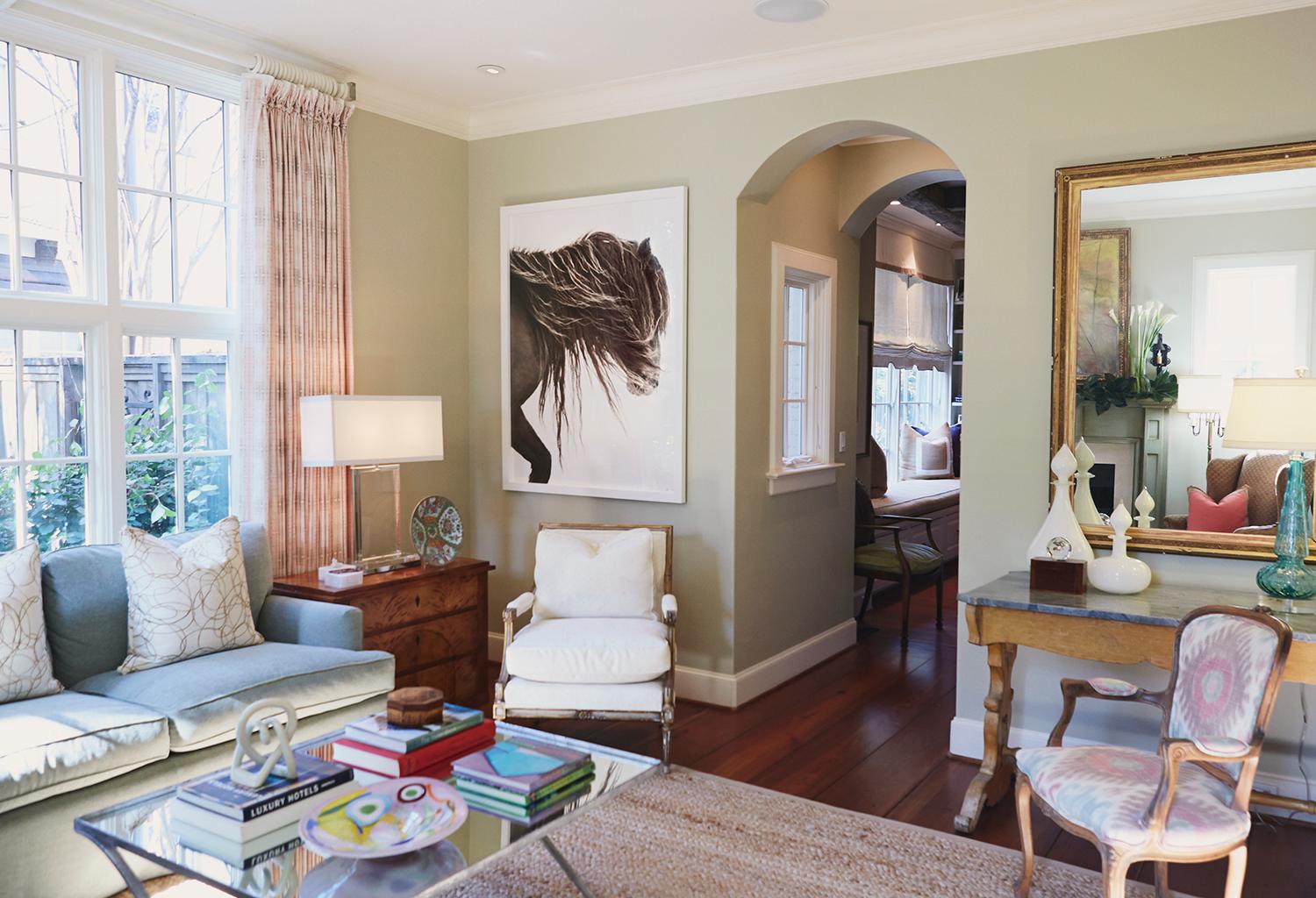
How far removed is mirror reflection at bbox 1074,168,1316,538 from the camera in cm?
316

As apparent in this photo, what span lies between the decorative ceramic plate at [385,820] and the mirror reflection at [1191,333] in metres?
2.44

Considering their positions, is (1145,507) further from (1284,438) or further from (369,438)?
(369,438)

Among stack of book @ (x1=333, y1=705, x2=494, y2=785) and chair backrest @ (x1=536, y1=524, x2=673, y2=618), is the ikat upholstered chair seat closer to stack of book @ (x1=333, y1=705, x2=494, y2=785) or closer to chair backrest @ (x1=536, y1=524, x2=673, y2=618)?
stack of book @ (x1=333, y1=705, x2=494, y2=785)

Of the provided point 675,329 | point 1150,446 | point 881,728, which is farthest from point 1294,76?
point 881,728

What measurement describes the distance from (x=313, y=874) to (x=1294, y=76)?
11.6 ft

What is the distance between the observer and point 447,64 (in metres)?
4.07

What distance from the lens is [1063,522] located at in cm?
332

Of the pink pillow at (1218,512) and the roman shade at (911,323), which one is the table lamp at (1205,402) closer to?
the pink pillow at (1218,512)

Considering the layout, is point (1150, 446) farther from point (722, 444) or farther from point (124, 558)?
point (124, 558)

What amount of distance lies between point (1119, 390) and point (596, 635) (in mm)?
2016

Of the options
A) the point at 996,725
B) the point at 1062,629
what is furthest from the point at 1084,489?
the point at 996,725

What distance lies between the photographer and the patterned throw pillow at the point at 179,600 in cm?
313

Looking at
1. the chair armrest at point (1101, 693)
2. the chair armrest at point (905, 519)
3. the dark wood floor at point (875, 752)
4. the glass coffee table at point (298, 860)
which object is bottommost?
the dark wood floor at point (875, 752)

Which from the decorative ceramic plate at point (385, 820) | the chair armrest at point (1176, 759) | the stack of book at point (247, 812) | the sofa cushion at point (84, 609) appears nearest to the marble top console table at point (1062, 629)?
the chair armrest at point (1176, 759)
